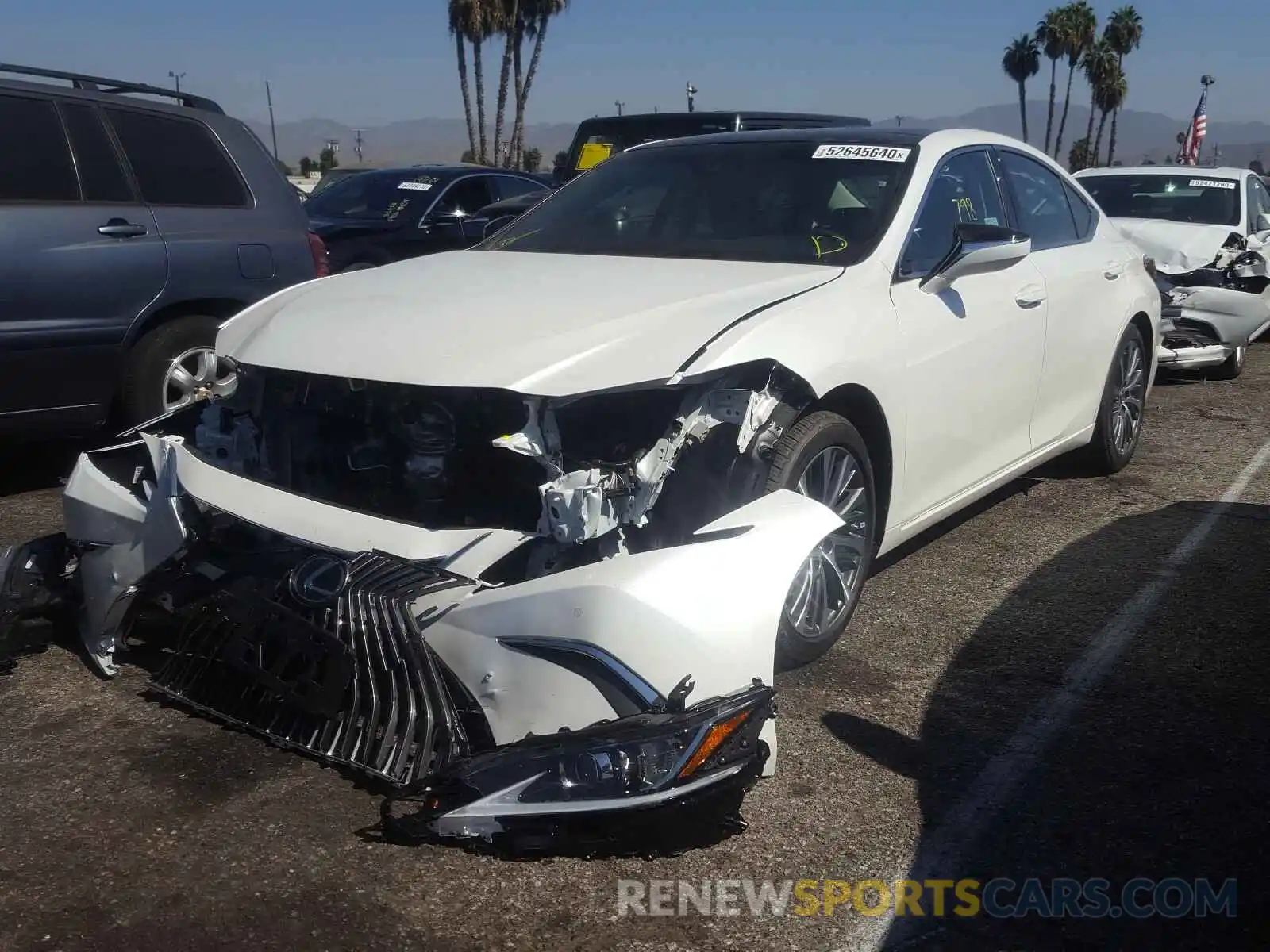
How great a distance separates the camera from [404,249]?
36.7ft

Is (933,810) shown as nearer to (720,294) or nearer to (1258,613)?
(720,294)

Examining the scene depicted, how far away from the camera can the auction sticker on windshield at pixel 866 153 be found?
175 inches

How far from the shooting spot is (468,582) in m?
2.91

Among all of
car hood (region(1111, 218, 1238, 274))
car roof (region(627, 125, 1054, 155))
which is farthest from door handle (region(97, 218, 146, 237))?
car hood (region(1111, 218, 1238, 274))

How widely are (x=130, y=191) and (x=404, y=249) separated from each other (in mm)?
5475

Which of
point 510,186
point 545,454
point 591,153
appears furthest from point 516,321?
point 510,186

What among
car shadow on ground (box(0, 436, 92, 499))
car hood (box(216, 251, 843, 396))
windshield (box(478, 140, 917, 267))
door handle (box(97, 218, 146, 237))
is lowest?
car shadow on ground (box(0, 436, 92, 499))

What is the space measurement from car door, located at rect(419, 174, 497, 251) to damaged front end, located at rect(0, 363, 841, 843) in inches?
302

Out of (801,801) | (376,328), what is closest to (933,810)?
(801,801)

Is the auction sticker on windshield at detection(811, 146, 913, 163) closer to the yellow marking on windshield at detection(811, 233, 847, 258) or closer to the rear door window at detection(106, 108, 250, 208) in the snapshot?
the yellow marking on windshield at detection(811, 233, 847, 258)

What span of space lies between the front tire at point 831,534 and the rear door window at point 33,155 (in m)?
3.77

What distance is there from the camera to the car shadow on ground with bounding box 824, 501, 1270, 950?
104 inches

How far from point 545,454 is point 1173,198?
916 cm

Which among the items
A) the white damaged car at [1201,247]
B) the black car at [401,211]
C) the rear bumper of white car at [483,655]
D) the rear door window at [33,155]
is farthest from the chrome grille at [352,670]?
the black car at [401,211]
